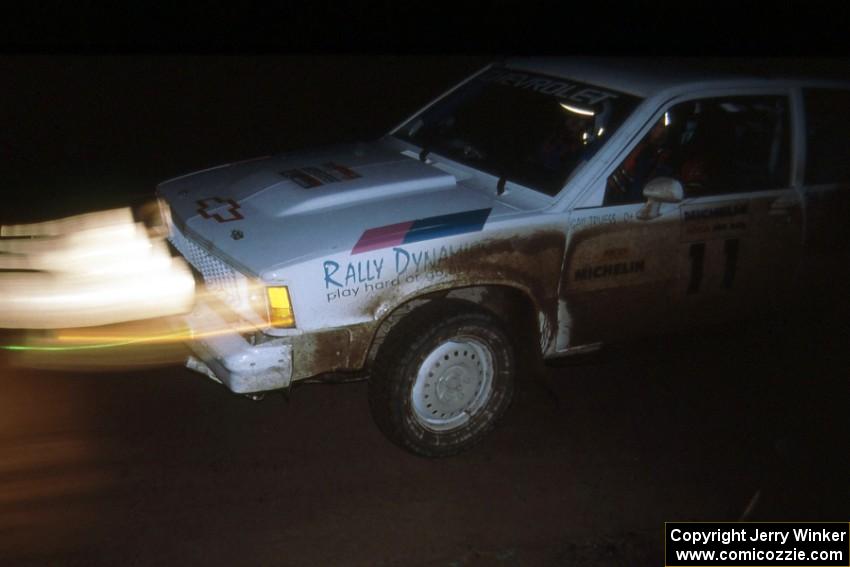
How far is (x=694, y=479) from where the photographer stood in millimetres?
3746

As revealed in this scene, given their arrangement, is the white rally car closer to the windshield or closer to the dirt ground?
the windshield

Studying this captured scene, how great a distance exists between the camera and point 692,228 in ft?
12.6

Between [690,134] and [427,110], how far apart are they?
157 centimetres

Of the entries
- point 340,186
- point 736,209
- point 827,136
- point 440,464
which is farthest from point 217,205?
point 827,136

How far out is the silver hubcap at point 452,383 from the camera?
3586mm

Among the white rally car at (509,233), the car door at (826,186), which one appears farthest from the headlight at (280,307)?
the car door at (826,186)

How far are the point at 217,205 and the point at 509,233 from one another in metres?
1.41

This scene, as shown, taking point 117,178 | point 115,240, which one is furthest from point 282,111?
point 115,240

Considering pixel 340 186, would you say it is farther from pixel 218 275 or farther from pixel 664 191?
pixel 664 191

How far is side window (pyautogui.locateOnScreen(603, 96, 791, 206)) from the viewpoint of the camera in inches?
153

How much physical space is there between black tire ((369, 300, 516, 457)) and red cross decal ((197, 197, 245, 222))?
3.00ft

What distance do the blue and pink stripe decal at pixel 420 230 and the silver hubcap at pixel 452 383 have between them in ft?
1.68

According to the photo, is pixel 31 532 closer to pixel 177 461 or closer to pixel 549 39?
→ pixel 177 461

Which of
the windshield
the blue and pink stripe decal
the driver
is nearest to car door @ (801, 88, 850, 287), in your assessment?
the driver
